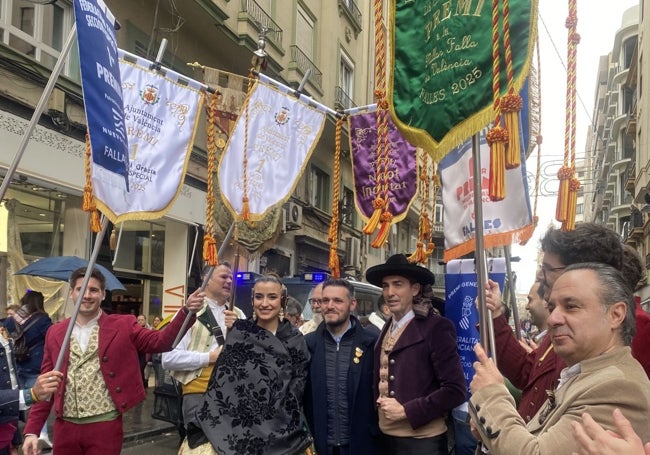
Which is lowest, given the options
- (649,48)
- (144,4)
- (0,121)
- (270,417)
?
(270,417)

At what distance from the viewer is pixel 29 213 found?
1055 cm

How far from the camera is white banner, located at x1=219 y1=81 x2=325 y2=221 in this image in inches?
237

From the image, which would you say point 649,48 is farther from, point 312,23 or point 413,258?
point 413,258

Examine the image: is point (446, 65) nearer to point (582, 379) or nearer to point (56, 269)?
point (582, 379)

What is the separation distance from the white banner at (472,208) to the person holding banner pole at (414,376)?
1.61 feet

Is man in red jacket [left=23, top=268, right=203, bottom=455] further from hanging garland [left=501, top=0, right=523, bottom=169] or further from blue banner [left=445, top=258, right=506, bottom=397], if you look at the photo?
hanging garland [left=501, top=0, right=523, bottom=169]

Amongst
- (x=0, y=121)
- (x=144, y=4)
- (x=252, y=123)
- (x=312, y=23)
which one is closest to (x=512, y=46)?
(x=252, y=123)

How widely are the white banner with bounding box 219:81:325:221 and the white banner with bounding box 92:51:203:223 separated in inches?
23.3

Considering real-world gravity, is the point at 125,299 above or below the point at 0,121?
below

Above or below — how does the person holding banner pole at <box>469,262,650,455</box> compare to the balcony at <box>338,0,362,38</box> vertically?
below

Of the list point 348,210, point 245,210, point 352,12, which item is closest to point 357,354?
point 245,210

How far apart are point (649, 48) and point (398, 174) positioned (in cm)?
2666

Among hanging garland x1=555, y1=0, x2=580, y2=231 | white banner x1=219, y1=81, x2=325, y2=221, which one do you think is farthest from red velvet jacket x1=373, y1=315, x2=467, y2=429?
white banner x1=219, y1=81, x2=325, y2=221

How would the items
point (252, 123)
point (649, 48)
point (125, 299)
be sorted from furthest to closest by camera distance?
point (649, 48)
point (125, 299)
point (252, 123)
